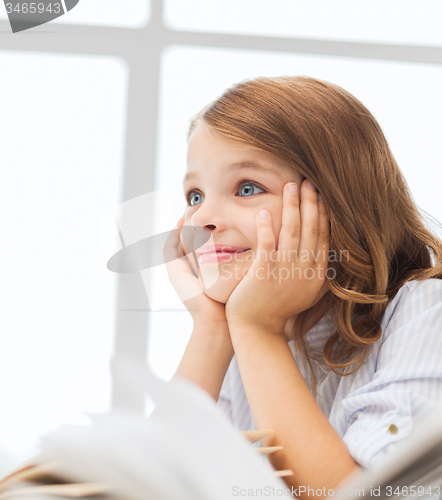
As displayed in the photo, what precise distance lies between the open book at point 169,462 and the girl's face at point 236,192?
410 mm

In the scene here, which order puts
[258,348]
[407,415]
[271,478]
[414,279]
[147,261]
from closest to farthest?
[271,478], [407,415], [258,348], [414,279], [147,261]

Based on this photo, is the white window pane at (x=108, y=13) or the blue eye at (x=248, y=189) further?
the white window pane at (x=108, y=13)

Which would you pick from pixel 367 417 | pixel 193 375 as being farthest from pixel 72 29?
pixel 367 417

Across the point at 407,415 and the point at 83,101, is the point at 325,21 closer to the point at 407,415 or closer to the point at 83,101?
the point at 83,101

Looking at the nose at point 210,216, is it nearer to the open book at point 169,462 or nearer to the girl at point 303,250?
the girl at point 303,250

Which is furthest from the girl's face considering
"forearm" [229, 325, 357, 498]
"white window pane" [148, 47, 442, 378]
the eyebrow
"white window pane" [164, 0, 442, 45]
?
"white window pane" [164, 0, 442, 45]

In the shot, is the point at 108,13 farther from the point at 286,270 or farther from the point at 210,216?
the point at 286,270

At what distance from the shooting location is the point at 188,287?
72cm

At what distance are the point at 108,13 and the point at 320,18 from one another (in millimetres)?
739

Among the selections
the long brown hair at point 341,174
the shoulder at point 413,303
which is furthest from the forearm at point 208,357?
the shoulder at point 413,303

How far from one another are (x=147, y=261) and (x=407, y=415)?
654 millimetres

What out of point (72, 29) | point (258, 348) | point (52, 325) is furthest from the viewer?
point (72, 29)

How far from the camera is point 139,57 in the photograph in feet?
4.87

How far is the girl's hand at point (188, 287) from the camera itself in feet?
2.24
